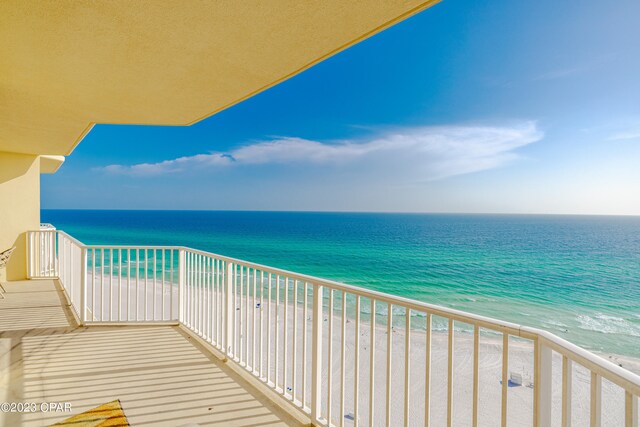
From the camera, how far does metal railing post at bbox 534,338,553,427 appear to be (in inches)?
44.2

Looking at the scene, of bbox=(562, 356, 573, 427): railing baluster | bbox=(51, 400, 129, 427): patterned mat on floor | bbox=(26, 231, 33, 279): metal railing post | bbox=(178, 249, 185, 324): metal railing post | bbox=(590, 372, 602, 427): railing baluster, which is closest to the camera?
bbox=(590, 372, 602, 427): railing baluster

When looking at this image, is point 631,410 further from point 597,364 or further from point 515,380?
point 515,380

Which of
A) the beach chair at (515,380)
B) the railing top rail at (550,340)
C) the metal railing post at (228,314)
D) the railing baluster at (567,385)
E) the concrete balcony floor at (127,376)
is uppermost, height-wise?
the railing top rail at (550,340)

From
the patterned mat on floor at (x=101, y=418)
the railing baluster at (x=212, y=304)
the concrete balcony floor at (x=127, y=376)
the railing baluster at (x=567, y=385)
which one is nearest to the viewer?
the railing baluster at (x=567, y=385)

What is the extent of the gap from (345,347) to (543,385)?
5.32ft

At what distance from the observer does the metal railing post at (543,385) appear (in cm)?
112

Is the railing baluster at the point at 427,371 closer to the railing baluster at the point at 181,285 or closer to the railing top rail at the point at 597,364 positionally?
the railing top rail at the point at 597,364

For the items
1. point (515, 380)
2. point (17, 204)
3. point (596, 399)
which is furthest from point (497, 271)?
point (596, 399)

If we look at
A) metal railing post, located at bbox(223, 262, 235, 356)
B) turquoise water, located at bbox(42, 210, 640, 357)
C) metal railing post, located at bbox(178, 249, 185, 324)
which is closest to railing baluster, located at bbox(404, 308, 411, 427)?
metal railing post, located at bbox(223, 262, 235, 356)

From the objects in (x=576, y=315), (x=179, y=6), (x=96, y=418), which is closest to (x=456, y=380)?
(x=96, y=418)

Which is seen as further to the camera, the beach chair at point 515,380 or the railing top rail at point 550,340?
the beach chair at point 515,380

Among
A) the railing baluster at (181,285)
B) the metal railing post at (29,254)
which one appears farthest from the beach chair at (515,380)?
the metal railing post at (29,254)

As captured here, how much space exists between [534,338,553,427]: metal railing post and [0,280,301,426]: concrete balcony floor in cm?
157

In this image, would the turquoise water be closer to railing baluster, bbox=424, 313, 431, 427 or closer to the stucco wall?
railing baluster, bbox=424, 313, 431, 427
